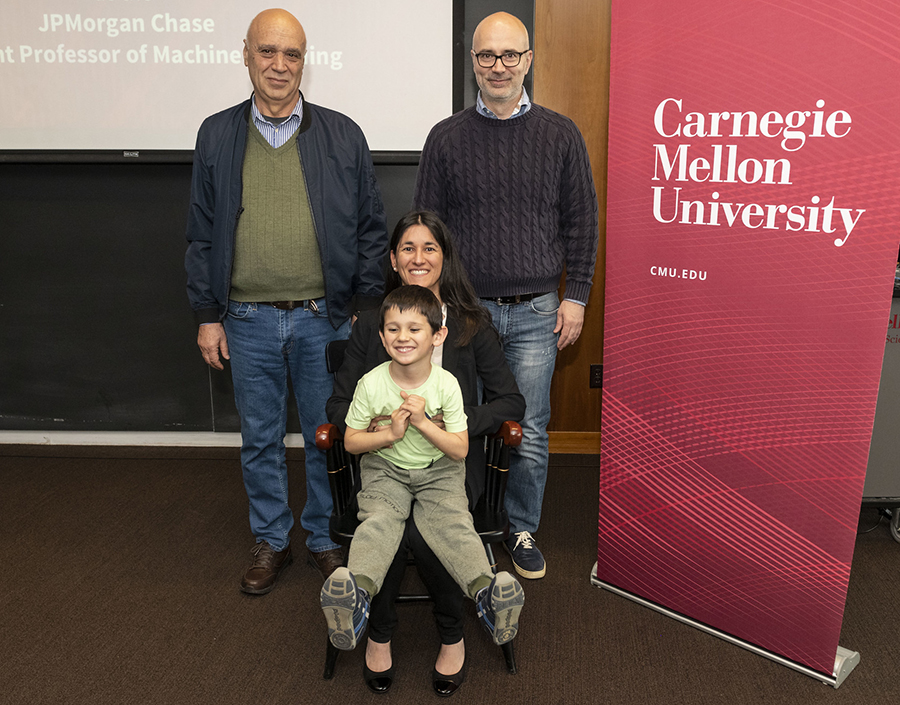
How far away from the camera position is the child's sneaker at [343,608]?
1829 mm

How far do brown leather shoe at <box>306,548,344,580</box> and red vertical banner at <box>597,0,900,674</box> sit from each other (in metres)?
1.02

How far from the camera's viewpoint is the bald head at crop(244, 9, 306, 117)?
2.31 meters

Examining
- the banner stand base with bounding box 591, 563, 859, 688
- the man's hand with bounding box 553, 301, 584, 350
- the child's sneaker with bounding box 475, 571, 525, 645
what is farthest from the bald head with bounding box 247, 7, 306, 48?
the banner stand base with bounding box 591, 563, 859, 688

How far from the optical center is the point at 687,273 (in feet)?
7.22

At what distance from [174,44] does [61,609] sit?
235cm

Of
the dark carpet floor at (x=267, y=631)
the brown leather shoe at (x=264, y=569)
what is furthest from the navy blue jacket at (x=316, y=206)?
the dark carpet floor at (x=267, y=631)

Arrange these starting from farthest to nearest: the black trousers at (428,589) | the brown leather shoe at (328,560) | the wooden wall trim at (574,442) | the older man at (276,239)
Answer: the wooden wall trim at (574,442) → the brown leather shoe at (328,560) → the older man at (276,239) → the black trousers at (428,589)

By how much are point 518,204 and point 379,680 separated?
1.50 metres

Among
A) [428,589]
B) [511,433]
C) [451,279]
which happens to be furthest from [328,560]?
[451,279]

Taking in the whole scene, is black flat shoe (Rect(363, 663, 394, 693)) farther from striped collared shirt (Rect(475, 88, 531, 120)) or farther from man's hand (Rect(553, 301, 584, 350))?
striped collared shirt (Rect(475, 88, 531, 120))

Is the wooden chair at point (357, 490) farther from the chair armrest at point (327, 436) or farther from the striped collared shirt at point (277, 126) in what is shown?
the striped collared shirt at point (277, 126)

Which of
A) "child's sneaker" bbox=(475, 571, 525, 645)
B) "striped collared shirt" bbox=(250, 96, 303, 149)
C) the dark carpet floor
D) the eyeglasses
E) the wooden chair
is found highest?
the eyeglasses

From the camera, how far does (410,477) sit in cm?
211

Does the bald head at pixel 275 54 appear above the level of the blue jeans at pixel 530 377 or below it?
above
